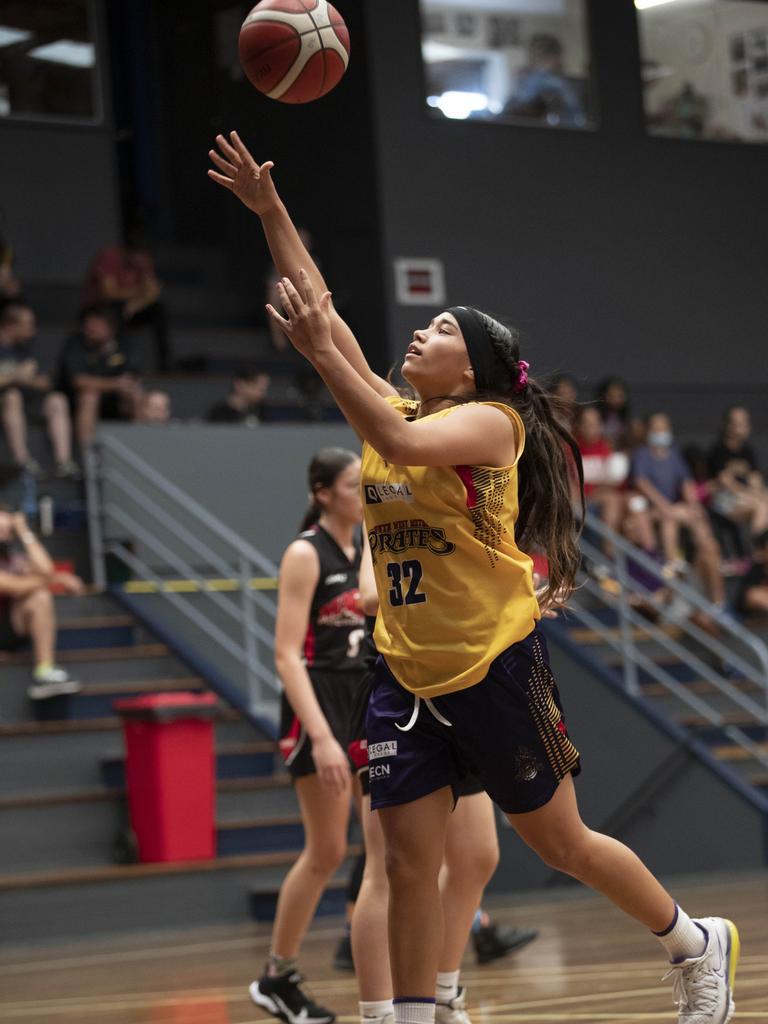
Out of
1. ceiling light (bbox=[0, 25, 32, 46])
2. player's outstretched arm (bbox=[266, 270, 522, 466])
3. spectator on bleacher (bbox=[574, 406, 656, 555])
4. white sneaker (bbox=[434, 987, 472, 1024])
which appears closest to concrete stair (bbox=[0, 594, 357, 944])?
spectator on bleacher (bbox=[574, 406, 656, 555])

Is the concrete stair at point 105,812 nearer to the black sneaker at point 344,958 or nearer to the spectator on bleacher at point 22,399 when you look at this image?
the spectator on bleacher at point 22,399

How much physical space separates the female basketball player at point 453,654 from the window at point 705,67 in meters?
12.7

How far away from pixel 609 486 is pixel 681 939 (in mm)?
8810

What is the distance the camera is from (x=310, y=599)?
552 cm

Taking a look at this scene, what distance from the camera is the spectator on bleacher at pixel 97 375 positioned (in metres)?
11.9

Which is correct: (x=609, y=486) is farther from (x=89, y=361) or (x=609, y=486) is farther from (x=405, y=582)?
(x=405, y=582)

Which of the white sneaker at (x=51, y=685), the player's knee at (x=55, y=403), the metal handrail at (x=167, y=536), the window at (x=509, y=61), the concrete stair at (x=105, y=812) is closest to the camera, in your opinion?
the concrete stair at (x=105, y=812)

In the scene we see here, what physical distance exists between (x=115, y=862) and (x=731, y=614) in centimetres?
588

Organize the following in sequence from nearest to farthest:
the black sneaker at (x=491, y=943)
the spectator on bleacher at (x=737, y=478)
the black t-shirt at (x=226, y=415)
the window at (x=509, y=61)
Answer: the black sneaker at (x=491, y=943)
the black t-shirt at (x=226, y=415)
the spectator on bleacher at (x=737, y=478)
the window at (x=509, y=61)

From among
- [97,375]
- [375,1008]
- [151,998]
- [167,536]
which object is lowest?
[151,998]

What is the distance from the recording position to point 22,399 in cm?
1173

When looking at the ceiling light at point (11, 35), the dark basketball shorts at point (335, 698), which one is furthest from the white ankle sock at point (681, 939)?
the ceiling light at point (11, 35)

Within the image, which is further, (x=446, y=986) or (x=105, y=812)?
(x=105, y=812)

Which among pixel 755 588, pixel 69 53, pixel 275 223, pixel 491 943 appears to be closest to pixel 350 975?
pixel 491 943
